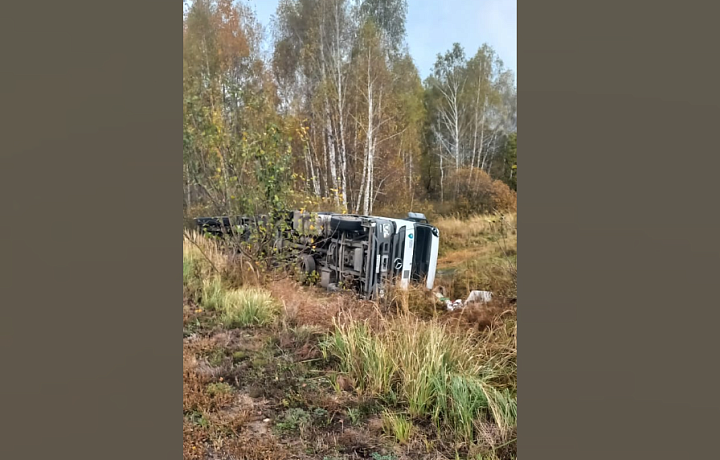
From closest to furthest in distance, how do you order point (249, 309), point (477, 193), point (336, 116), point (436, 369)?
point (436, 369) < point (477, 193) < point (336, 116) < point (249, 309)

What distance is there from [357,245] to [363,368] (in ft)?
2.62

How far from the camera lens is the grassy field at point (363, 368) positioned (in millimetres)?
2717

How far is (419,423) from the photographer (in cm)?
275

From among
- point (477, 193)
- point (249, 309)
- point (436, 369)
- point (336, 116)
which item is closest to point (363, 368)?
point (436, 369)

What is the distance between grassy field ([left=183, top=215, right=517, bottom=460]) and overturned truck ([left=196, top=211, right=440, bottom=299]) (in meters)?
0.10

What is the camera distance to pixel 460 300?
290 centimetres

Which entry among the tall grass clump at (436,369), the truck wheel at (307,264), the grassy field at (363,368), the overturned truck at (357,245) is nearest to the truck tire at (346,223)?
the overturned truck at (357,245)

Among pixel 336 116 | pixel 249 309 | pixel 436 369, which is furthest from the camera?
pixel 249 309

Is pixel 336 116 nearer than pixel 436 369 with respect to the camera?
No

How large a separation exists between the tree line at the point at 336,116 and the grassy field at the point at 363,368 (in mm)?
367

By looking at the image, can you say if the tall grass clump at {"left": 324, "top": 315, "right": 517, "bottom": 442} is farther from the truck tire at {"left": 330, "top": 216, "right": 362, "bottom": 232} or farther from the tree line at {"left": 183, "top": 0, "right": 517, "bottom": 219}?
the tree line at {"left": 183, "top": 0, "right": 517, "bottom": 219}

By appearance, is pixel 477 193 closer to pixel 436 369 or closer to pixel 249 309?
pixel 436 369

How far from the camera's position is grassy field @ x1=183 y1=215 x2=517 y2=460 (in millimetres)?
2717

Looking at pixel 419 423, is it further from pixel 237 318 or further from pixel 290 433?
pixel 237 318
